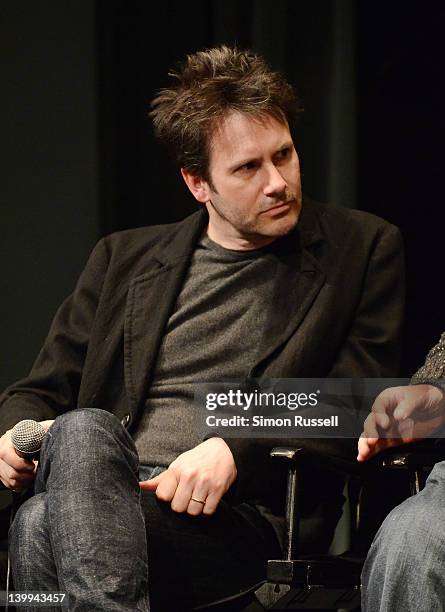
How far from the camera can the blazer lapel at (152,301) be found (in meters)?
2.29

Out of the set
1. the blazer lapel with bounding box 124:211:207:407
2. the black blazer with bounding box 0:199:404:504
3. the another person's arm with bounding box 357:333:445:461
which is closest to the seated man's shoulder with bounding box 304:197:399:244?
the black blazer with bounding box 0:199:404:504

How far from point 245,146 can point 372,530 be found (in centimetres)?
78

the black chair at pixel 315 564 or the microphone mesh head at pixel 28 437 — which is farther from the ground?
the microphone mesh head at pixel 28 437

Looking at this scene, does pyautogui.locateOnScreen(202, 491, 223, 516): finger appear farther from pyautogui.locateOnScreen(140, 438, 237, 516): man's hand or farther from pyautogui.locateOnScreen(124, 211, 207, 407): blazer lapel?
pyautogui.locateOnScreen(124, 211, 207, 407): blazer lapel

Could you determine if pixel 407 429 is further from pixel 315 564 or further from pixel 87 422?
pixel 87 422

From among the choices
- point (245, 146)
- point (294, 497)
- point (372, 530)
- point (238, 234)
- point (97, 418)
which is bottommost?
point (372, 530)

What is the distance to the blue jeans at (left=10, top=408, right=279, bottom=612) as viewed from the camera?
170cm

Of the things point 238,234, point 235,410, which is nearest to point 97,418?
point 235,410


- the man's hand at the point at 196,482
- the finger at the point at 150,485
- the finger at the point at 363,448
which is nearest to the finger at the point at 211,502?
the man's hand at the point at 196,482

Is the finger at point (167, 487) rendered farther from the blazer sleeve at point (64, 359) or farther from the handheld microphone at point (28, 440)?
the blazer sleeve at point (64, 359)

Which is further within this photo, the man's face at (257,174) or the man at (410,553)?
the man's face at (257,174)

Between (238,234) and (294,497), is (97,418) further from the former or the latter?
(238,234)

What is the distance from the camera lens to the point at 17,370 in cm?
297

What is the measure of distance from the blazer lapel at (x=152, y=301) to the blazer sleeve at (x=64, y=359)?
0.34 ft
